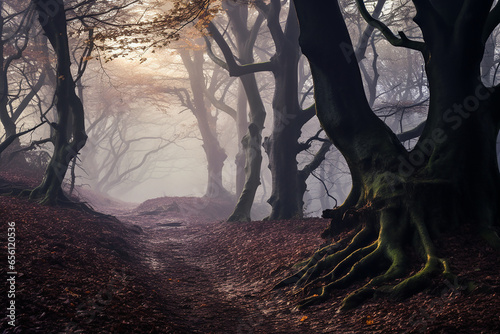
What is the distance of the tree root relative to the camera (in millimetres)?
4836

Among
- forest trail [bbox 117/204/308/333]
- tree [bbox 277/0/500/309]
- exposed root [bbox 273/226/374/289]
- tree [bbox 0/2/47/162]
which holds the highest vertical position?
tree [bbox 0/2/47/162]

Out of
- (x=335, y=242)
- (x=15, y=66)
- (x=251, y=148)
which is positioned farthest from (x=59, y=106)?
(x=335, y=242)

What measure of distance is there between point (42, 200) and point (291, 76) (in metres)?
8.44

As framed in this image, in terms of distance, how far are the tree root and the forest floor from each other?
0.17 m

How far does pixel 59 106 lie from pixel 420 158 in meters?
9.77

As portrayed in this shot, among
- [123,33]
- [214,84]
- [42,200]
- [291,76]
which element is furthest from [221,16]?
[42,200]

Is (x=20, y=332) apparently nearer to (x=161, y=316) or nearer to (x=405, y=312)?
(x=161, y=316)

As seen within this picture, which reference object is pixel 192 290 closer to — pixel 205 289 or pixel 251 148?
pixel 205 289

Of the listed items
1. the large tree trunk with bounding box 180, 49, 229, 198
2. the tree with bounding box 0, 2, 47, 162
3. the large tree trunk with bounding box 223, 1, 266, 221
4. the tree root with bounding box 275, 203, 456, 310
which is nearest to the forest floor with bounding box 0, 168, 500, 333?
the tree root with bounding box 275, 203, 456, 310

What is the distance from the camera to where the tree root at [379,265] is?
4.84 m

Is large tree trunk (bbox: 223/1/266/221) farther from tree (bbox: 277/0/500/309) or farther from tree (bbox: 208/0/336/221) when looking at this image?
tree (bbox: 277/0/500/309)

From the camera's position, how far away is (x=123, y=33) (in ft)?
30.1

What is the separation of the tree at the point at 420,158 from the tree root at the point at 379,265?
1 centimetres

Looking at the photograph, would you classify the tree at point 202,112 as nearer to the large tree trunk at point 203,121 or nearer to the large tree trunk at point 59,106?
the large tree trunk at point 203,121
